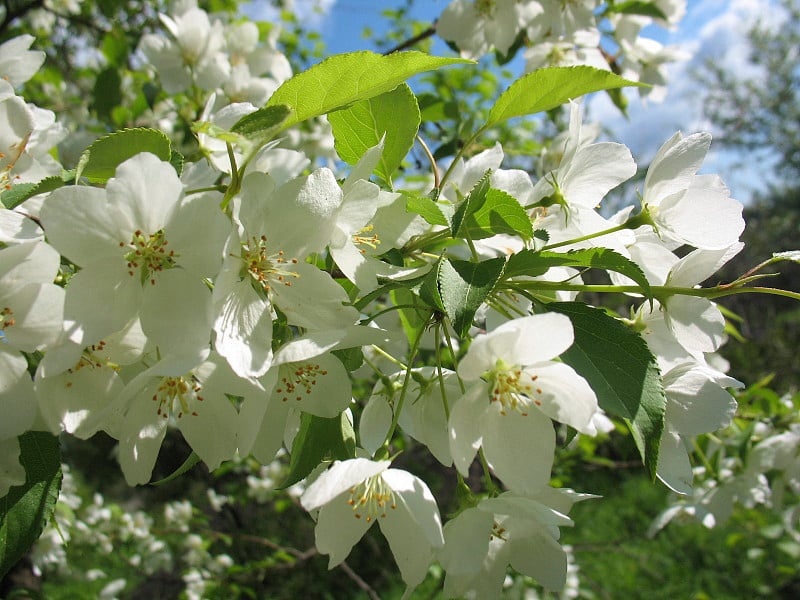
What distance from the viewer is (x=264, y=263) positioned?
3.06 ft

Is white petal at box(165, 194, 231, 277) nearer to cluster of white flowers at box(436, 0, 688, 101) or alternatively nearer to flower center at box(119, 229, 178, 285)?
flower center at box(119, 229, 178, 285)

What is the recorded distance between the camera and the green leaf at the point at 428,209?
3.13 ft

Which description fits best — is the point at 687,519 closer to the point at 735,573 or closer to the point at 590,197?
the point at 590,197

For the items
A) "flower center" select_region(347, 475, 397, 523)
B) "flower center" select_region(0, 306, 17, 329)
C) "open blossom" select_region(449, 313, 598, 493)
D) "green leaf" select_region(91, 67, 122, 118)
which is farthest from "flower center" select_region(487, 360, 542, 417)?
"green leaf" select_region(91, 67, 122, 118)

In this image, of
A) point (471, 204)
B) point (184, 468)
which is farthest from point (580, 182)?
point (184, 468)

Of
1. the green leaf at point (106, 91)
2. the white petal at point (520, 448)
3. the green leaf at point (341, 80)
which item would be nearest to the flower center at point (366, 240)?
the green leaf at point (341, 80)

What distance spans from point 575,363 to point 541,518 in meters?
0.23

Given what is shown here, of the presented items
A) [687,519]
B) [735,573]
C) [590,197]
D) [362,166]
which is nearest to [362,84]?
[362,166]

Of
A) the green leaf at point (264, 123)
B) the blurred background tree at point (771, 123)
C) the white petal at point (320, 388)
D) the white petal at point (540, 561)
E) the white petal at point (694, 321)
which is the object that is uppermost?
the green leaf at point (264, 123)

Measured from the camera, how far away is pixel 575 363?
933 millimetres

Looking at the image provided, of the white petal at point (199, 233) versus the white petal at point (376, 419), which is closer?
the white petal at point (199, 233)

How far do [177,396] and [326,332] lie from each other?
0.31 metres

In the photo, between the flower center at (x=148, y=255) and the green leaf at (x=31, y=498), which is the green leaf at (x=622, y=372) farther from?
the green leaf at (x=31, y=498)

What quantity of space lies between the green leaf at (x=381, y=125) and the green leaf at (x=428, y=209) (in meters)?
0.20
